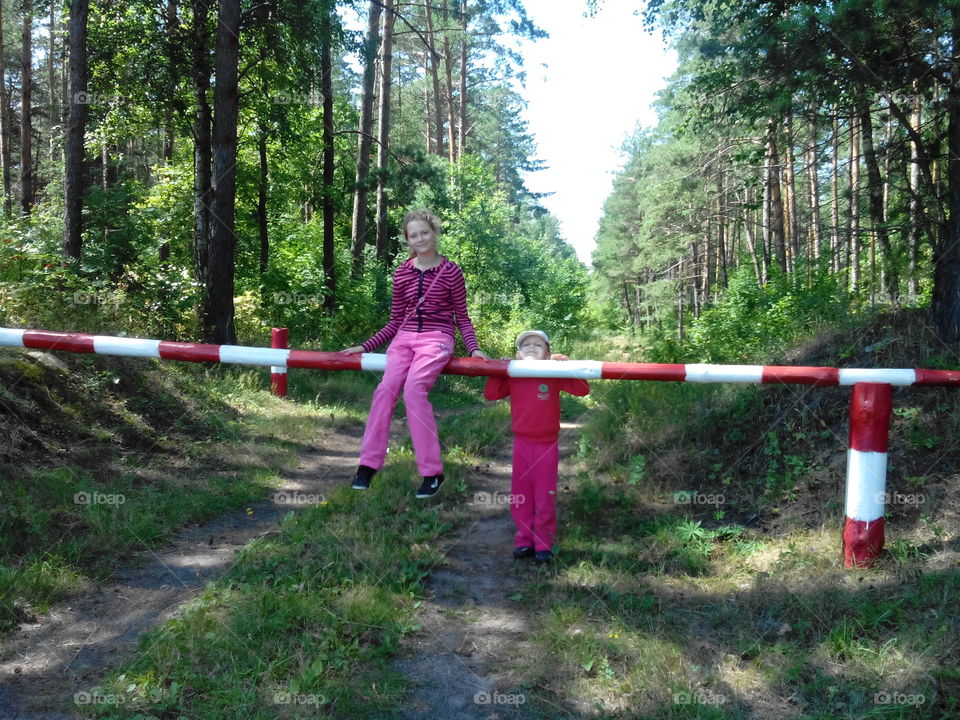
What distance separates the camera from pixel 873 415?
3947mm

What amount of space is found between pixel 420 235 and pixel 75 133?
11.4 metres

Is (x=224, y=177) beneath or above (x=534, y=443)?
above

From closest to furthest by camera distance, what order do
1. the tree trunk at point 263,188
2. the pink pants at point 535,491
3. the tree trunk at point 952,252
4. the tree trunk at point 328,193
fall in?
the pink pants at point 535,491
the tree trunk at point 952,252
the tree trunk at point 328,193
the tree trunk at point 263,188

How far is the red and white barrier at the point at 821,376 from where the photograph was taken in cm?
396

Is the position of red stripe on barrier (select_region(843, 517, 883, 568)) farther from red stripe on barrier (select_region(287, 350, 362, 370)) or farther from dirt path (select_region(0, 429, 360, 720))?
dirt path (select_region(0, 429, 360, 720))

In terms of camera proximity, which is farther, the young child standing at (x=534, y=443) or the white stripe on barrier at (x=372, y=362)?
the young child standing at (x=534, y=443)

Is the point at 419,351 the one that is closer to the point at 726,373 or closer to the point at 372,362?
the point at 372,362

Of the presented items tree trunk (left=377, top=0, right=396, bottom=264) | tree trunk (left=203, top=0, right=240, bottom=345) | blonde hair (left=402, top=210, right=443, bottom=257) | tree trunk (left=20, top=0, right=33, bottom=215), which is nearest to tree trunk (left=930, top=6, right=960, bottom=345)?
blonde hair (left=402, top=210, right=443, bottom=257)

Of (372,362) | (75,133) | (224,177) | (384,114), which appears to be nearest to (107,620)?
(372,362)

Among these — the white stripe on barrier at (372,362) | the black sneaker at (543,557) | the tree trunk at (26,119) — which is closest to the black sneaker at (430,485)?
the white stripe on barrier at (372,362)

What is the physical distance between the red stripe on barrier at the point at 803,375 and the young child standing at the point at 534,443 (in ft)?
3.39

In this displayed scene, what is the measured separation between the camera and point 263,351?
165 inches

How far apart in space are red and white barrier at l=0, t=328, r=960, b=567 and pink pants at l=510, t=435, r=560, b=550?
24.8 inches

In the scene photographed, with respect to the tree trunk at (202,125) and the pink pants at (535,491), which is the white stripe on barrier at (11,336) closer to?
the pink pants at (535,491)
